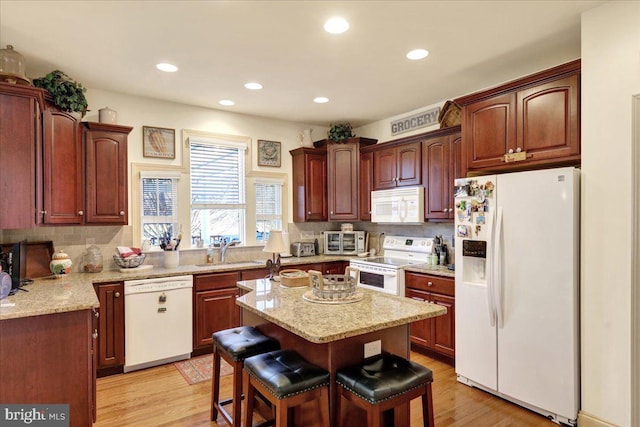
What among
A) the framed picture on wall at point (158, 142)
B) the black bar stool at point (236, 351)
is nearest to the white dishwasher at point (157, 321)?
the black bar stool at point (236, 351)

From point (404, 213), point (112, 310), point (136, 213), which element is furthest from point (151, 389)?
point (404, 213)

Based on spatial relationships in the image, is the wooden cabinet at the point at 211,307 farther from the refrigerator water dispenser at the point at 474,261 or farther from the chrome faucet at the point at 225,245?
the refrigerator water dispenser at the point at 474,261

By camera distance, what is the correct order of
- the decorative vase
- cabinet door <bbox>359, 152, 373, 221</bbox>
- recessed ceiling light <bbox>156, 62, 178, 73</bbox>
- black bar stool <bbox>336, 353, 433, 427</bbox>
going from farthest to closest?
cabinet door <bbox>359, 152, 373, 221</bbox>
the decorative vase
recessed ceiling light <bbox>156, 62, 178, 73</bbox>
black bar stool <bbox>336, 353, 433, 427</bbox>

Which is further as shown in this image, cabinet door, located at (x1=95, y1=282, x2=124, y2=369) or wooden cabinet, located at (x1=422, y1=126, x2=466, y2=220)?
Result: wooden cabinet, located at (x1=422, y1=126, x2=466, y2=220)

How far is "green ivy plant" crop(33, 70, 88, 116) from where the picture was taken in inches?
120

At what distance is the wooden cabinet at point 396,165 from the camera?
4.09 metres

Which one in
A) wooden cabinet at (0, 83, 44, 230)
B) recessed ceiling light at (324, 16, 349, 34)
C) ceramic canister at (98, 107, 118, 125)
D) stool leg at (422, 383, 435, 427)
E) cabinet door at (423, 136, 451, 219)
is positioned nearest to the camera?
stool leg at (422, 383, 435, 427)

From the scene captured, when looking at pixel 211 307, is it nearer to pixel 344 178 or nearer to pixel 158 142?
pixel 158 142

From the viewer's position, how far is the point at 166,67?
122 inches

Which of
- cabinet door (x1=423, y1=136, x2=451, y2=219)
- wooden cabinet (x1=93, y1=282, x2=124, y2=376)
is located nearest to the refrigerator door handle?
cabinet door (x1=423, y1=136, x2=451, y2=219)

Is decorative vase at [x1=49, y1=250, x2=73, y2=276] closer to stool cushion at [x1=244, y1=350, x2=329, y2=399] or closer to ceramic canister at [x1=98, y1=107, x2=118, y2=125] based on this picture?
ceramic canister at [x1=98, y1=107, x2=118, y2=125]

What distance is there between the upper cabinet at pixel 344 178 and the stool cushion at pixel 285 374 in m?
2.99

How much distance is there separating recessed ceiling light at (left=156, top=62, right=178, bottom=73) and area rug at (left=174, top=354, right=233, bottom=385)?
272cm

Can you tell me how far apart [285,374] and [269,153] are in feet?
11.2
